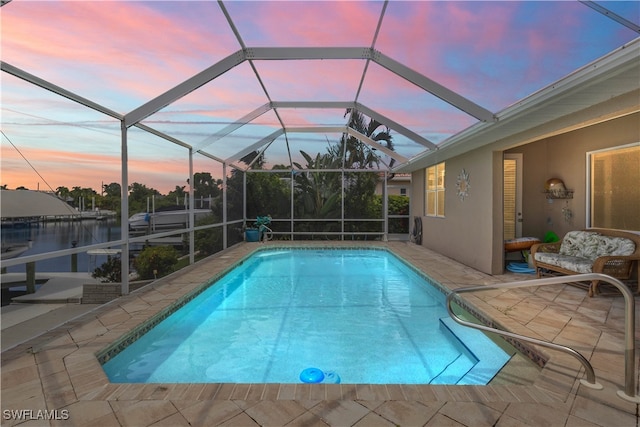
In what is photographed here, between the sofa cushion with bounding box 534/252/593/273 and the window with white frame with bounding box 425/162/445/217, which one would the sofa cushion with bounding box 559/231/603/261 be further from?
the window with white frame with bounding box 425/162/445/217

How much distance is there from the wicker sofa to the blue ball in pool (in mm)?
4051

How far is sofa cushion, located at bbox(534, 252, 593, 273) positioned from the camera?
15.4ft

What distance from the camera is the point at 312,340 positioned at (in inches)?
158

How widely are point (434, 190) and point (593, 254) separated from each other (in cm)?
478

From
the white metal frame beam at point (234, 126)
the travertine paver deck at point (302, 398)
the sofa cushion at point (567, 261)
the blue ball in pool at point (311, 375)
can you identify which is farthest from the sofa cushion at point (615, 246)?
the white metal frame beam at point (234, 126)

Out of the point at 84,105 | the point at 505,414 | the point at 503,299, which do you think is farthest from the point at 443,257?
the point at 84,105

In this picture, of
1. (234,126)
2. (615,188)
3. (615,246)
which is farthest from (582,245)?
(234,126)

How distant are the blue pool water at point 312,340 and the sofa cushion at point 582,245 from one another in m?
2.40

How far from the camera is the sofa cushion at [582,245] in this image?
5.20 meters

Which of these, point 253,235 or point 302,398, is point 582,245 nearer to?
point 302,398

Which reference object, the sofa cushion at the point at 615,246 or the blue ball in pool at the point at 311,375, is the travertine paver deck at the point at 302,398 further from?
the sofa cushion at the point at 615,246

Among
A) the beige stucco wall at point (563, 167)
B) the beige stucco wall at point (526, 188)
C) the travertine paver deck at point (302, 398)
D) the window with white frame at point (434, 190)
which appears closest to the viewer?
the travertine paver deck at point (302, 398)

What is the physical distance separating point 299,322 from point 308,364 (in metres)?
1.12

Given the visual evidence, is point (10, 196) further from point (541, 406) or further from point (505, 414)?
point (541, 406)
